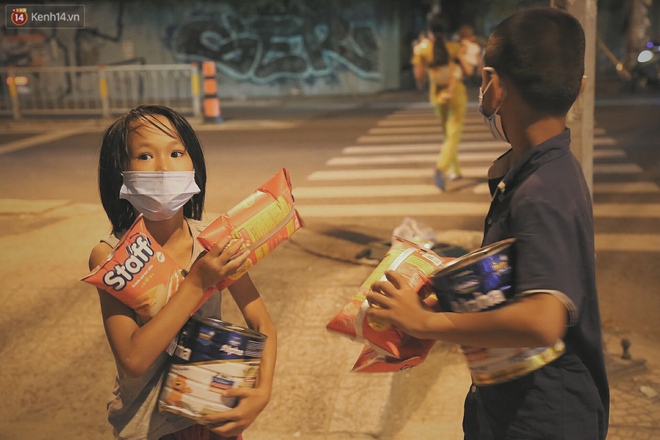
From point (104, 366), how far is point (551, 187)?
3.31 meters

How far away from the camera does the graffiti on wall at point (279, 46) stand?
24.6m

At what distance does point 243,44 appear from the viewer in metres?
25.0

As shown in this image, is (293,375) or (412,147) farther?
(412,147)

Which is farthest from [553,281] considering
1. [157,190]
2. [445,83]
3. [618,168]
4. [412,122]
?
[412,122]

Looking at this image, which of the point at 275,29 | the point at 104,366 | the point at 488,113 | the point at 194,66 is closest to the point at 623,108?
the point at 194,66

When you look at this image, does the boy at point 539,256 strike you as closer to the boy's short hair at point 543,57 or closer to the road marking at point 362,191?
the boy's short hair at point 543,57

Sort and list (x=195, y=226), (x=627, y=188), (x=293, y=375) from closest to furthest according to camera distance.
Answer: (x=195, y=226) < (x=293, y=375) < (x=627, y=188)

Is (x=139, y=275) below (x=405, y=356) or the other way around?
the other way around

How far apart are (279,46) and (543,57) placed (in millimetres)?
23782

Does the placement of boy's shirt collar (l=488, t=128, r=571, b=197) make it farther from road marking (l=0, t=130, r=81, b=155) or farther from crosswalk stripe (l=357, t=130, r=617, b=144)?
road marking (l=0, t=130, r=81, b=155)

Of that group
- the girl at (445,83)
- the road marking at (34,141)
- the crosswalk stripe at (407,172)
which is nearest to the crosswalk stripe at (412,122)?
the crosswalk stripe at (407,172)

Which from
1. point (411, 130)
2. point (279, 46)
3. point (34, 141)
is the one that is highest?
point (279, 46)

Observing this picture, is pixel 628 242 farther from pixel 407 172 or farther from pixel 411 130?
pixel 411 130

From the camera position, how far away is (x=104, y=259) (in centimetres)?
206
